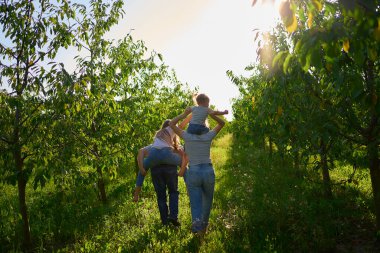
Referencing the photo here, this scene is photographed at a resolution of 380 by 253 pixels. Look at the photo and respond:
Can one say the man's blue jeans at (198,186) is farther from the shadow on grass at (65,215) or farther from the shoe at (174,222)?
the shadow on grass at (65,215)

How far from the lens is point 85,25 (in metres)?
8.63

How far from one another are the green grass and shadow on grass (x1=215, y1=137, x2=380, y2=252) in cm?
1

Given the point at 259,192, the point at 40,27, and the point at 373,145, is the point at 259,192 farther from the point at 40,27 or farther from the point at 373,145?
the point at 40,27

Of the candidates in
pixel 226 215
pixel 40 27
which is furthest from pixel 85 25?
pixel 226 215

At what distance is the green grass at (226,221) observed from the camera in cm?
573

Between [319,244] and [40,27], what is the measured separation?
19.6ft

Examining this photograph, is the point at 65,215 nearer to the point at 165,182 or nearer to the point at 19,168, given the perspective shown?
the point at 19,168

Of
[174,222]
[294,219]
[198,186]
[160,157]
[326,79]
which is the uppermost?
[326,79]

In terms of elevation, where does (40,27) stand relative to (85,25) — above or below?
below

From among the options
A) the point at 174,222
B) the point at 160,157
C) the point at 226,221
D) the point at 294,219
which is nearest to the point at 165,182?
the point at 160,157

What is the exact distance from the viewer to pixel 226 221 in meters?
7.04

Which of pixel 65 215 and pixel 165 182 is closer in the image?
pixel 165 182

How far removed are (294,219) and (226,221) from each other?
1351 millimetres

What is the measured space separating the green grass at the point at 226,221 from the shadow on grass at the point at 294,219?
1 centimetres
